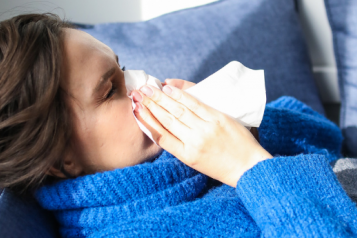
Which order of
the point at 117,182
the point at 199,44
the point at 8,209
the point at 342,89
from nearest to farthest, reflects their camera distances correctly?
1. the point at 8,209
2. the point at 117,182
3. the point at 199,44
4. the point at 342,89

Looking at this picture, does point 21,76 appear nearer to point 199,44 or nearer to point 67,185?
point 67,185

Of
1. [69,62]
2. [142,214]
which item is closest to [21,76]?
[69,62]

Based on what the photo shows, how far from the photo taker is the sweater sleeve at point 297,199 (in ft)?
1.94

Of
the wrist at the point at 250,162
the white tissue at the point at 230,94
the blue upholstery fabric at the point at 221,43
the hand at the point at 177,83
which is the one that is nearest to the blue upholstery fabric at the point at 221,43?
the blue upholstery fabric at the point at 221,43

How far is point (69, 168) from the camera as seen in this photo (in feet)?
2.47

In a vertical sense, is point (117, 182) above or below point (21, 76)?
below

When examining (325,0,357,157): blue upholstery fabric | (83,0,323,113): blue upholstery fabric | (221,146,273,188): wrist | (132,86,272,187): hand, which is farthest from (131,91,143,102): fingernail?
(325,0,357,157): blue upholstery fabric

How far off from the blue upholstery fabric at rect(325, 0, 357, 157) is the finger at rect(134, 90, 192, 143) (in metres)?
0.90

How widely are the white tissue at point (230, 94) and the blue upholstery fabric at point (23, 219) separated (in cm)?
28

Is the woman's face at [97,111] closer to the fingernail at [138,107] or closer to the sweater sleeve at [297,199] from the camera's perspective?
the fingernail at [138,107]

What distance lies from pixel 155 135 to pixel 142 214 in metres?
0.17

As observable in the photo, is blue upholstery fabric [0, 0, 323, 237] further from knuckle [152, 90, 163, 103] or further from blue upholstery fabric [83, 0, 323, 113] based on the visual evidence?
knuckle [152, 90, 163, 103]

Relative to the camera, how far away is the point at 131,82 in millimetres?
741

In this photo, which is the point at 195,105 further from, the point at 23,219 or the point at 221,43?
the point at 221,43
